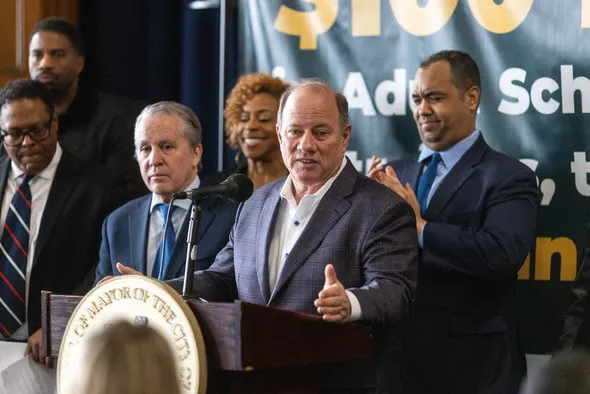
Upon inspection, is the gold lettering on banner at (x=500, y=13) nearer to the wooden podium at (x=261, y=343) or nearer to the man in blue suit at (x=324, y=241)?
the man in blue suit at (x=324, y=241)

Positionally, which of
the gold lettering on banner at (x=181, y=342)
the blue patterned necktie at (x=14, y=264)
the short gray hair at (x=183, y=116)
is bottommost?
the blue patterned necktie at (x=14, y=264)

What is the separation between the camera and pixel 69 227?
414 cm

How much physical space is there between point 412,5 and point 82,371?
127 inches

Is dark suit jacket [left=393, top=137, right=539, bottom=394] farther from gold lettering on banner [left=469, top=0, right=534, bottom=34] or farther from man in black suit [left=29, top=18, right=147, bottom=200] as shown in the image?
man in black suit [left=29, top=18, right=147, bottom=200]

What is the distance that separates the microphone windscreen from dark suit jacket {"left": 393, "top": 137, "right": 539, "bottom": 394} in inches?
41.3

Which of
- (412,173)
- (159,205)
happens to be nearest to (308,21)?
(412,173)

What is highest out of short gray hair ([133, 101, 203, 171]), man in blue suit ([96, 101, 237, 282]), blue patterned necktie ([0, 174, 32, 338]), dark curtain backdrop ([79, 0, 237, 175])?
dark curtain backdrop ([79, 0, 237, 175])

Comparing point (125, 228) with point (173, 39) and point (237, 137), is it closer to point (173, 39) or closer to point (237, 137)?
point (237, 137)

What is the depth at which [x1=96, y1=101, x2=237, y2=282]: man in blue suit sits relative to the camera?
3.53 m

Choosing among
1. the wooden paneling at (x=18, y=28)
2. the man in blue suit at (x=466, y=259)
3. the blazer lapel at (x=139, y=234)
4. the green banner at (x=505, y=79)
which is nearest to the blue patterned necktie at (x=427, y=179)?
the man in blue suit at (x=466, y=259)

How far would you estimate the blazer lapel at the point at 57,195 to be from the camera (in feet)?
13.5

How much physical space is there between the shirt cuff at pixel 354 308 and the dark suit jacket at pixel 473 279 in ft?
3.47

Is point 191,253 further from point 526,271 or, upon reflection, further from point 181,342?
point 526,271

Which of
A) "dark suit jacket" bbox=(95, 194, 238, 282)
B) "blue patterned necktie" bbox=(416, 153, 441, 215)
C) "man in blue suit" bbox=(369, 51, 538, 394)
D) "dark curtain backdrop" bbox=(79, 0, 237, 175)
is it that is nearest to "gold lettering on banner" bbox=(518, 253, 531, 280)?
"man in blue suit" bbox=(369, 51, 538, 394)
